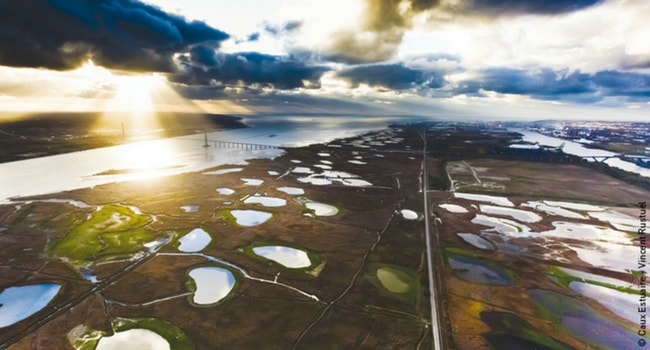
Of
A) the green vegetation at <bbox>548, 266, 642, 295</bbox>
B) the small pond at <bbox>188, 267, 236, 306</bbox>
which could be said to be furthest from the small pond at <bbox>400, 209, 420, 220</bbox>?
the small pond at <bbox>188, 267, 236, 306</bbox>

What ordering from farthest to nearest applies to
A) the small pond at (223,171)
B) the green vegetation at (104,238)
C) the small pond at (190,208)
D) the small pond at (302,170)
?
the small pond at (302,170), the small pond at (223,171), the small pond at (190,208), the green vegetation at (104,238)

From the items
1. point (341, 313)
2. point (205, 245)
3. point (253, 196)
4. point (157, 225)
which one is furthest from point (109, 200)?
point (341, 313)

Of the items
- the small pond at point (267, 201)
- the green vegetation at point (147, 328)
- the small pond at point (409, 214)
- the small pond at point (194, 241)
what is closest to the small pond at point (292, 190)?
the small pond at point (267, 201)

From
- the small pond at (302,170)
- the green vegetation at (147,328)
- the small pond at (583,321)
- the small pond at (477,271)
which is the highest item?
the small pond at (583,321)

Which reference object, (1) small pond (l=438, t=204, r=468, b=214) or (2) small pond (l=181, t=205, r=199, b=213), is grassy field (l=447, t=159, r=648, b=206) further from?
(2) small pond (l=181, t=205, r=199, b=213)

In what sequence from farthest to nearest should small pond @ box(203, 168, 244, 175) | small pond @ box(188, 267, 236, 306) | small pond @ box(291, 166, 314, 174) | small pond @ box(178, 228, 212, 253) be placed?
small pond @ box(291, 166, 314, 174) → small pond @ box(203, 168, 244, 175) → small pond @ box(178, 228, 212, 253) → small pond @ box(188, 267, 236, 306)

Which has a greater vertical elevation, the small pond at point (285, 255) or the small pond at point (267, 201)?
the small pond at point (285, 255)

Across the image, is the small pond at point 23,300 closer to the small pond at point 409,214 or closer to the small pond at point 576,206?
the small pond at point 409,214

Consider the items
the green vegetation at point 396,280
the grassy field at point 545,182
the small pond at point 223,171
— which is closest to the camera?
the green vegetation at point 396,280

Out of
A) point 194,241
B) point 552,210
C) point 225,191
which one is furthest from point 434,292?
point 225,191
